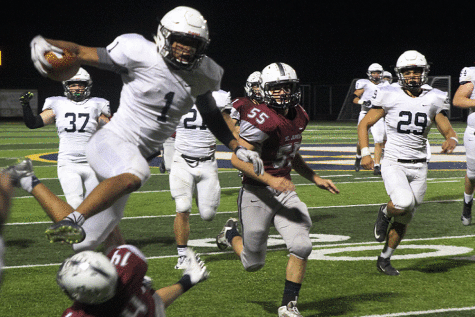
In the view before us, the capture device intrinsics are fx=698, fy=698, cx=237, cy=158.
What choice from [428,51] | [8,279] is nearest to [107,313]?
[8,279]

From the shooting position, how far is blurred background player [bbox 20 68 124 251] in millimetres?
6539

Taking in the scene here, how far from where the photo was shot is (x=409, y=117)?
5.89 meters

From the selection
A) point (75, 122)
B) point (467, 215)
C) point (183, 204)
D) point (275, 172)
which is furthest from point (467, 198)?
point (75, 122)

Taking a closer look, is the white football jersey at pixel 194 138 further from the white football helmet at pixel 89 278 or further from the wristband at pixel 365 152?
the white football helmet at pixel 89 278

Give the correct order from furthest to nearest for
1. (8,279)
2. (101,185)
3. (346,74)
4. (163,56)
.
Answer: (346,74), (8,279), (163,56), (101,185)

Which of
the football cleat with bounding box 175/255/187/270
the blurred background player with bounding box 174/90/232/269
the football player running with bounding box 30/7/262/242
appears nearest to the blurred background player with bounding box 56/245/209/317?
the football player running with bounding box 30/7/262/242

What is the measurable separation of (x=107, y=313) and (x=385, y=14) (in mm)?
35249

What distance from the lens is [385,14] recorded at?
36.0 metres

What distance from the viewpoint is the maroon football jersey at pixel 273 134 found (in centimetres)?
444

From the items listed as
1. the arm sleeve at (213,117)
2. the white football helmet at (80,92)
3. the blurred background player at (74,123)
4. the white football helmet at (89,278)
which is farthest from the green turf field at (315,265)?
the white football helmet at (89,278)

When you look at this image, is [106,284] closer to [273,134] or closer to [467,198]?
[273,134]

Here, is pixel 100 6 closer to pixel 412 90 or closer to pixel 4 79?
pixel 4 79

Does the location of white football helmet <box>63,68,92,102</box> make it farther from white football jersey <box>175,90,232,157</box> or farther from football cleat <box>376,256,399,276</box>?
football cleat <box>376,256,399,276</box>

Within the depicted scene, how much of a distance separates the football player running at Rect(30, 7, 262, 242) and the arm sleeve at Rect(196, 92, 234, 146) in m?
0.11
